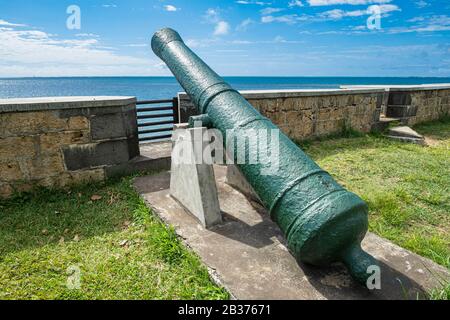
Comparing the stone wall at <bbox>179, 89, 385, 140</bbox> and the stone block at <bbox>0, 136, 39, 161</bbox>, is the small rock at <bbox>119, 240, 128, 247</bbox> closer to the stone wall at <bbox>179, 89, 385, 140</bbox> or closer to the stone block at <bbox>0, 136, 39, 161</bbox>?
the stone block at <bbox>0, 136, 39, 161</bbox>

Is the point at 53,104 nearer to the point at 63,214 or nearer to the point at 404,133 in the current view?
the point at 63,214

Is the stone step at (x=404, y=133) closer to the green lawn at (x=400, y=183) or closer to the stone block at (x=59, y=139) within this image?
the green lawn at (x=400, y=183)

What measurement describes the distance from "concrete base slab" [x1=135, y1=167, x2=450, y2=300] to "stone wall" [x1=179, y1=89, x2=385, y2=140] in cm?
295

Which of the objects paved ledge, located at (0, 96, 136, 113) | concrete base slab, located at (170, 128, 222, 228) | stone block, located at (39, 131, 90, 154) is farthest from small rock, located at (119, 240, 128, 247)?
paved ledge, located at (0, 96, 136, 113)

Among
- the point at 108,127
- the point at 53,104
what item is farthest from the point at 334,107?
the point at 53,104

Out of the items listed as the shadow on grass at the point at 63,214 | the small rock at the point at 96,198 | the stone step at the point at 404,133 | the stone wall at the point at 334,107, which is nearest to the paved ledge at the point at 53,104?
the shadow on grass at the point at 63,214

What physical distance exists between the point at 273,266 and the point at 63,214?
2740mm

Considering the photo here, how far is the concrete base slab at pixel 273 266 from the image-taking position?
231 centimetres

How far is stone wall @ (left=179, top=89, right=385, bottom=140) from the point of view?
6.36m

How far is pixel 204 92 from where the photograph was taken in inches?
126

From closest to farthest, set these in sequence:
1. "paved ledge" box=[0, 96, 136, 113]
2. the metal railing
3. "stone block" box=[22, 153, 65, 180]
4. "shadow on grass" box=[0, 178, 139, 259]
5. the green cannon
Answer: the green cannon
"shadow on grass" box=[0, 178, 139, 259]
"paved ledge" box=[0, 96, 136, 113]
"stone block" box=[22, 153, 65, 180]
the metal railing

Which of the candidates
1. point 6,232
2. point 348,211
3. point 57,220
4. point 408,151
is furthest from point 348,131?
point 6,232

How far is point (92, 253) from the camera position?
306 centimetres

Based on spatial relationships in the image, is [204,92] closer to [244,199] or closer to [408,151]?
[244,199]
